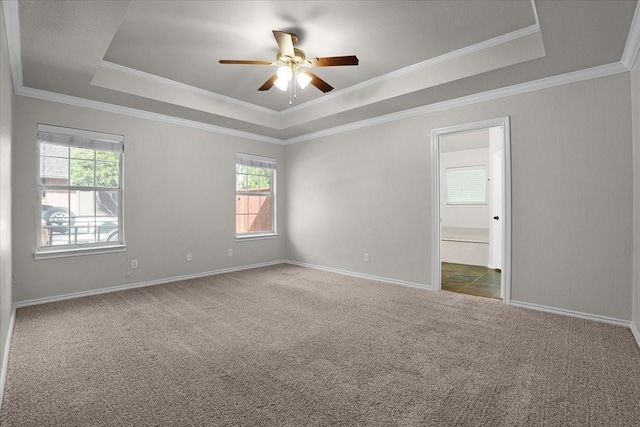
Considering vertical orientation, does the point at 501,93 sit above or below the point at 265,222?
above

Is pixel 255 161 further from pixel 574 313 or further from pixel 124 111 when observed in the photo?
pixel 574 313

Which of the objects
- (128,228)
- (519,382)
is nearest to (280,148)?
(128,228)

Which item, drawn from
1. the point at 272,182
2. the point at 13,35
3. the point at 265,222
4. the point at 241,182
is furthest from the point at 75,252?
the point at 272,182

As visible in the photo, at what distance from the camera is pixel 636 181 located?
2.86m

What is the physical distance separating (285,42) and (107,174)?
3134 millimetres

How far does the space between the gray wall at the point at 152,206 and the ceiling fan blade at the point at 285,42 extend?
8.82 ft

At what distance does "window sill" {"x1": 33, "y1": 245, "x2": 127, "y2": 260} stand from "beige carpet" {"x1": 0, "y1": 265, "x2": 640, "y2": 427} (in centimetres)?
58

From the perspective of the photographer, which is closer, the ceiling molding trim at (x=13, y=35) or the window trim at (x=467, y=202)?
the ceiling molding trim at (x=13, y=35)

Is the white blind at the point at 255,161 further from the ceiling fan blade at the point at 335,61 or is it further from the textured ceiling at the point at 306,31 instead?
the ceiling fan blade at the point at 335,61

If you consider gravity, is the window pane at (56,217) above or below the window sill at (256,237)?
above

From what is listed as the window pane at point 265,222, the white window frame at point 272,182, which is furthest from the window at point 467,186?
the window pane at point 265,222

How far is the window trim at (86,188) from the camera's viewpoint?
12.3ft

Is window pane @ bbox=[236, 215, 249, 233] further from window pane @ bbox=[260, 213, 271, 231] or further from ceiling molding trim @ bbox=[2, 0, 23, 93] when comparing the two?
ceiling molding trim @ bbox=[2, 0, 23, 93]

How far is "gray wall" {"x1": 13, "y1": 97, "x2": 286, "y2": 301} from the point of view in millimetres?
3646
